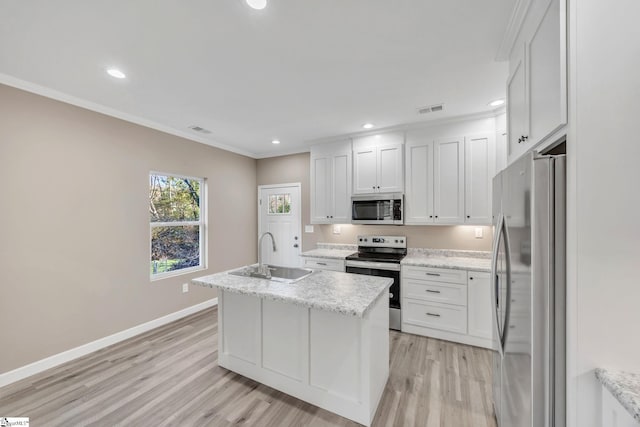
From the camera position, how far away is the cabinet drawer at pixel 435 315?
2.88 meters

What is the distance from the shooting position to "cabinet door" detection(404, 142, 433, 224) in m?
3.32

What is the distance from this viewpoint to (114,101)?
271 cm

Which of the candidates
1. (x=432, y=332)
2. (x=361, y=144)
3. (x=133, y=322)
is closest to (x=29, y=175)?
(x=133, y=322)

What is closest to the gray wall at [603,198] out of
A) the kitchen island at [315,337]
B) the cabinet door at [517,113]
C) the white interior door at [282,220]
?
the cabinet door at [517,113]

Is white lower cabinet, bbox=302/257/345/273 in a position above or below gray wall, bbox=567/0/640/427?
below

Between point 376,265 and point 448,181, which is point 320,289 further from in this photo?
point 448,181

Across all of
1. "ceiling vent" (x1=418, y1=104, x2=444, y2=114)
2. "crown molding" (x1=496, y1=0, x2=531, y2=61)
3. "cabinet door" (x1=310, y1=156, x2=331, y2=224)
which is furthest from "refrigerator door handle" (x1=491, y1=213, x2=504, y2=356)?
"cabinet door" (x1=310, y1=156, x2=331, y2=224)

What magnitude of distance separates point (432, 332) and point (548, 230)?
2517 mm

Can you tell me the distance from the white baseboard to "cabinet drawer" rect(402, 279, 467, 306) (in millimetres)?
3161

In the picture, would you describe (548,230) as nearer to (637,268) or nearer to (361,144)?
(637,268)

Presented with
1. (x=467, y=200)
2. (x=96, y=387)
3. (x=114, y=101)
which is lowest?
(x=96, y=387)

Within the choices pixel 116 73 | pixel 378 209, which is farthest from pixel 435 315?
pixel 116 73

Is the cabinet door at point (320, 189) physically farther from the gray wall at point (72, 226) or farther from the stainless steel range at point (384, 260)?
the gray wall at point (72, 226)

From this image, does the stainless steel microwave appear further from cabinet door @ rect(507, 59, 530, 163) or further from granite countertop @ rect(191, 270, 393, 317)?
cabinet door @ rect(507, 59, 530, 163)
